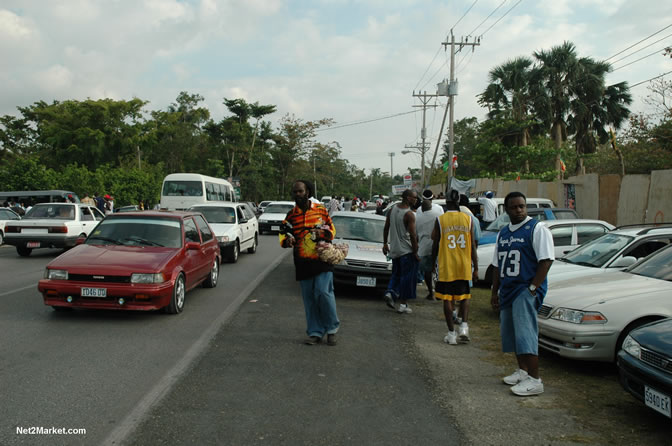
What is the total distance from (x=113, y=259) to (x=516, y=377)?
532 centimetres

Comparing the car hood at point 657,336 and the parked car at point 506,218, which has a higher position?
the parked car at point 506,218

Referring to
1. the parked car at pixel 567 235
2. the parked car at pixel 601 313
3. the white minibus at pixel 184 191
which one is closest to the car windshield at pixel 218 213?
the parked car at pixel 567 235

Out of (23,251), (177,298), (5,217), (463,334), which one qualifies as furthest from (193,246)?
(5,217)

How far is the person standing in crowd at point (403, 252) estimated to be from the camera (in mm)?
8383

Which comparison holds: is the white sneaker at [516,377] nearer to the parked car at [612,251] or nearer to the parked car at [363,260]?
the parked car at [612,251]

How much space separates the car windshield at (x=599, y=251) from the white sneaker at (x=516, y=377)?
141 inches

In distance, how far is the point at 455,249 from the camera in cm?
659

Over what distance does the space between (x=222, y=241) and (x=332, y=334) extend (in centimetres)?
827

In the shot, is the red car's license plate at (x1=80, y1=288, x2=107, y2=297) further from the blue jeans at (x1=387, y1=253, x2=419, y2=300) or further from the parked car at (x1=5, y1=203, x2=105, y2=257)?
the parked car at (x1=5, y1=203, x2=105, y2=257)

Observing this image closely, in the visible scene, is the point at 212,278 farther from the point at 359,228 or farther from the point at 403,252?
the point at 403,252

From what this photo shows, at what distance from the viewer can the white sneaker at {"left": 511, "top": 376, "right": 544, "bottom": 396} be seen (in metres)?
4.89

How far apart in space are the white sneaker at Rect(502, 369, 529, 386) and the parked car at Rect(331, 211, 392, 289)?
4.57 meters

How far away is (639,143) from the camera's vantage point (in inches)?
1080

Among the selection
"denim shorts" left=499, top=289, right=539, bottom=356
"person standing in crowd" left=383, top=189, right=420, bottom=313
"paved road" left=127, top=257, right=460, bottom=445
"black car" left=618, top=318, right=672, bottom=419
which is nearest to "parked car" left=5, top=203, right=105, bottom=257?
"person standing in crowd" left=383, top=189, right=420, bottom=313
